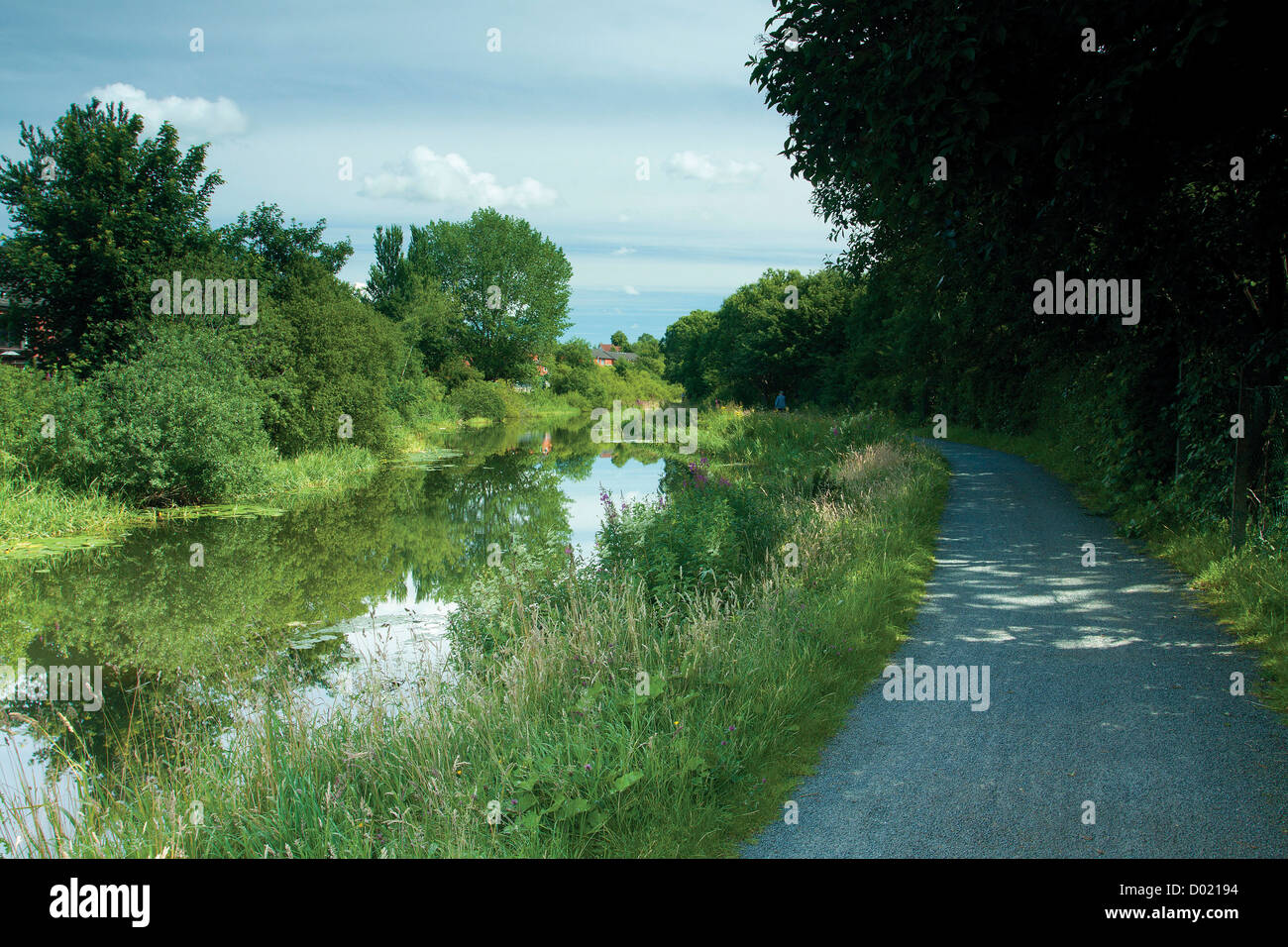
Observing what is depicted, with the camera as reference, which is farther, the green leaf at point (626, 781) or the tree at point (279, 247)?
the tree at point (279, 247)

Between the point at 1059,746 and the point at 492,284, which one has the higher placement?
the point at 492,284

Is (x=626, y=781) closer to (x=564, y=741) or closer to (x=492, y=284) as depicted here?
(x=564, y=741)

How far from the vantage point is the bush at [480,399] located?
185 ft

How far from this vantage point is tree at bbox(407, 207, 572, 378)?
66562mm

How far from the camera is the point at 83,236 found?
71.5 feet

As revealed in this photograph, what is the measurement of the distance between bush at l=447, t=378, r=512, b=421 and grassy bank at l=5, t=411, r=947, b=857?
49.4 m

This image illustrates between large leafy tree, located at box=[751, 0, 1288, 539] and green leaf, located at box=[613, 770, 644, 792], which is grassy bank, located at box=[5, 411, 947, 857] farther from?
A: large leafy tree, located at box=[751, 0, 1288, 539]

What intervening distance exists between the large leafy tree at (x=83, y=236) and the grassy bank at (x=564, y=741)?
1941 cm

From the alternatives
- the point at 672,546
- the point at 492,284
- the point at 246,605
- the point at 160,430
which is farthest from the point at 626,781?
the point at 492,284

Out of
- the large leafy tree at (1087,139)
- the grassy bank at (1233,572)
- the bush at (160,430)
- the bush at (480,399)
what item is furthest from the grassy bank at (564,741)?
the bush at (480,399)

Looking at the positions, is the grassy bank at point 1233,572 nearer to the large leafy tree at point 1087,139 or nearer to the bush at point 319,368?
the large leafy tree at point 1087,139

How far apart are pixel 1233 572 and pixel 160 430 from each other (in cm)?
2086

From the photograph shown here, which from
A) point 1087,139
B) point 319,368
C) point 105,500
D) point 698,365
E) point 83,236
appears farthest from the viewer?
point 698,365
